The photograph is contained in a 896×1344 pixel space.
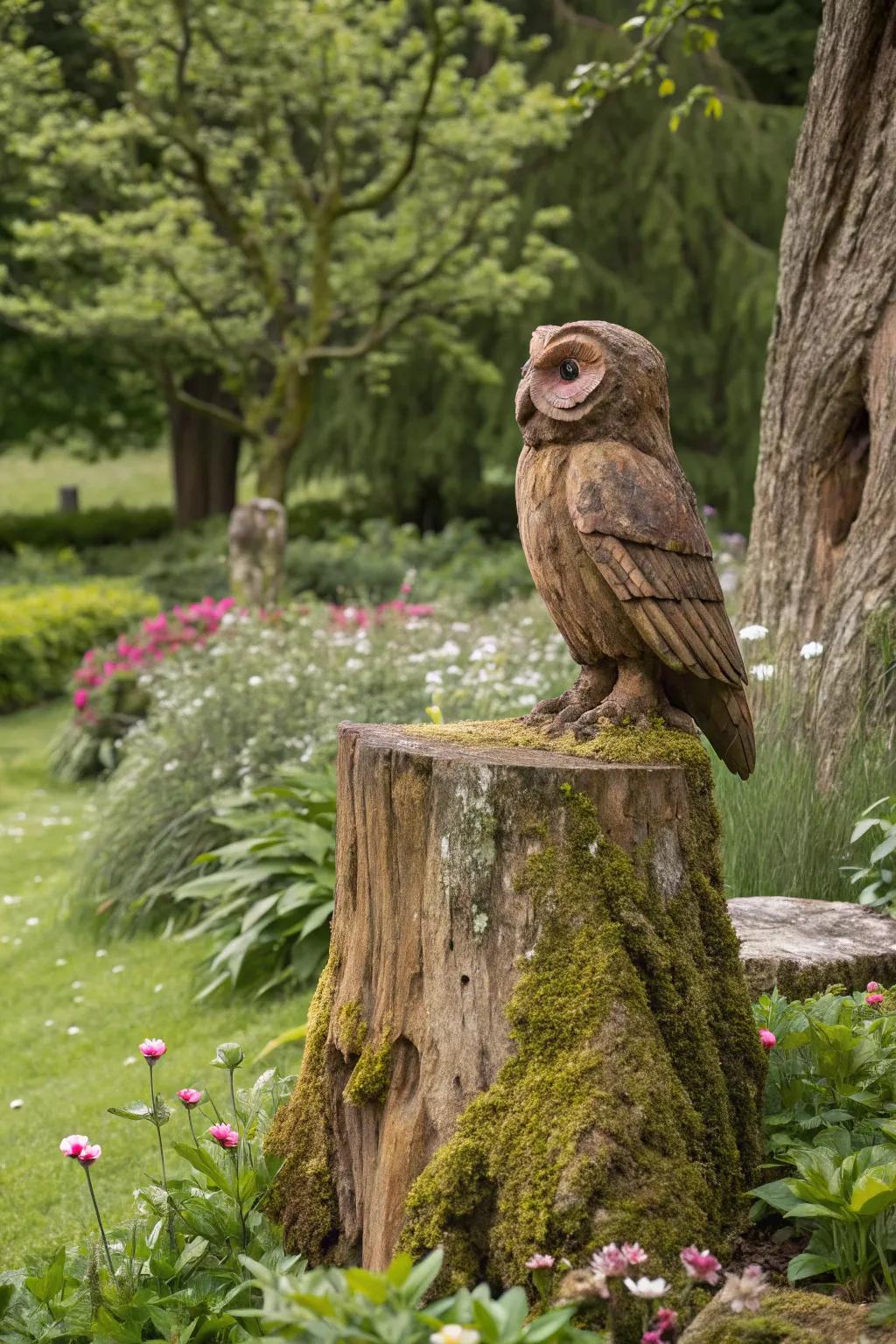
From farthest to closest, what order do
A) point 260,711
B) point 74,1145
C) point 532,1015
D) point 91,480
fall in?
point 91,480 → point 260,711 → point 532,1015 → point 74,1145

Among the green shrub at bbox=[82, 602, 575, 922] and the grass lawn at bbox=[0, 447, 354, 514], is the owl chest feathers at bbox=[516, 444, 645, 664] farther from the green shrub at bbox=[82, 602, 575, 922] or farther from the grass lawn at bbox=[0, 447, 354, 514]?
the grass lawn at bbox=[0, 447, 354, 514]

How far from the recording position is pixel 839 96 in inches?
197

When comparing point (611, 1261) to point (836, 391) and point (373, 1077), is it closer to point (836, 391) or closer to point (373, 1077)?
point (373, 1077)

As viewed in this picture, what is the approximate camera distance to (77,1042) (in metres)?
5.45

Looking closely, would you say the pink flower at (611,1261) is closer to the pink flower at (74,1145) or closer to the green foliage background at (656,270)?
the pink flower at (74,1145)

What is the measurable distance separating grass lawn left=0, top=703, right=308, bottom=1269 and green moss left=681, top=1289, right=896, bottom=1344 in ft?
7.15

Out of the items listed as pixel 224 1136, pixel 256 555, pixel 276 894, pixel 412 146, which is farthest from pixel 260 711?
pixel 412 146

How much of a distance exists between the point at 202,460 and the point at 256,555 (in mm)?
8475

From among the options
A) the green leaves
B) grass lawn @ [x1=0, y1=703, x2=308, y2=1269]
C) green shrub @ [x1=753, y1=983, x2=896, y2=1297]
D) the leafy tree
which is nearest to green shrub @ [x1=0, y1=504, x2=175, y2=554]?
the leafy tree

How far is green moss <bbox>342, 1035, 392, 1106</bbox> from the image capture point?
8.88 ft

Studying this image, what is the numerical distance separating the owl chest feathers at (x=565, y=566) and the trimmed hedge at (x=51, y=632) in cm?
998

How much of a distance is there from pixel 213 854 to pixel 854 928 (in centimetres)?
305

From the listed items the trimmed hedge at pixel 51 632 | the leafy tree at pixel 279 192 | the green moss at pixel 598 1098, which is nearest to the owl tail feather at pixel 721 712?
the green moss at pixel 598 1098

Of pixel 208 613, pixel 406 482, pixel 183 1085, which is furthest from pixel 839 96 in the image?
pixel 406 482
